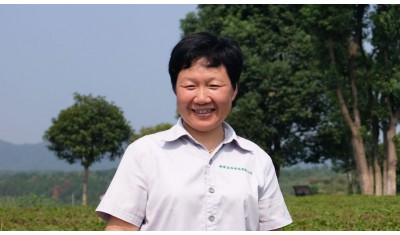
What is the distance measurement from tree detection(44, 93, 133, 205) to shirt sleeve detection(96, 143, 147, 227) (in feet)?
65.5

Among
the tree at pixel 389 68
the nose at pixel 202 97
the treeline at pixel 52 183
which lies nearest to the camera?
the nose at pixel 202 97

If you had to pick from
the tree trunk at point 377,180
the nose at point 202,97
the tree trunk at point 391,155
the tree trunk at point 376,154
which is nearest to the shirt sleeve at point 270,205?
the nose at point 202,97

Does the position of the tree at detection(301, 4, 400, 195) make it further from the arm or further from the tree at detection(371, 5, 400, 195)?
the arm

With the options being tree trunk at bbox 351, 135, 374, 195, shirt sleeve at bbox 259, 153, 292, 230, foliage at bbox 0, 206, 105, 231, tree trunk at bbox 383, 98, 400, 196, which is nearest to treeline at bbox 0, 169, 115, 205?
tree trunk at bbox 351, 135, 374, 195

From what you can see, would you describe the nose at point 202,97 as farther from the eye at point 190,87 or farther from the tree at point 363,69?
the tree at point 363,69

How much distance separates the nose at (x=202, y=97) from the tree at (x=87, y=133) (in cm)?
2001

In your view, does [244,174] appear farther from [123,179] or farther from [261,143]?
[261,143]

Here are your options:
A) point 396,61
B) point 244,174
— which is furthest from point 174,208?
point 396,61

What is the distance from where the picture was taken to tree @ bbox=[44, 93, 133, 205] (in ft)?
73.9

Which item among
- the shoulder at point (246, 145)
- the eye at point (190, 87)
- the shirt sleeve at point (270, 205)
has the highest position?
the eye at point (190, 87)

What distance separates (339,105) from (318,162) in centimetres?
584

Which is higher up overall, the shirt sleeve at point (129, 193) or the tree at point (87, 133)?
the tree at point (87, 133)

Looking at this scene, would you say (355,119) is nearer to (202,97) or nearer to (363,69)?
(363,69)

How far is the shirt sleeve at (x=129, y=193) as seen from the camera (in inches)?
97.7
